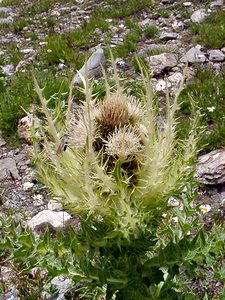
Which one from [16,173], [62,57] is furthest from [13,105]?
[62,57]

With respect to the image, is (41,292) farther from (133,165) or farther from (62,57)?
(62,57)

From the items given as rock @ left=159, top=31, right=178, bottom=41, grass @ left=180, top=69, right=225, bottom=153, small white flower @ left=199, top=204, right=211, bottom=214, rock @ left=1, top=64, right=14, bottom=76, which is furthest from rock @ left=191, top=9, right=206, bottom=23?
small white flower @ left=199, top=204, right=211, bottom=214

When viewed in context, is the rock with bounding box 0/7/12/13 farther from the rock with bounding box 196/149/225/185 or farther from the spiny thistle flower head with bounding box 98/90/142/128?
the spiny thistle flower head with bounding box 98/90/142/128

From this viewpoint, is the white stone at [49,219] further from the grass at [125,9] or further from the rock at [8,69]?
the grass at [125,9]

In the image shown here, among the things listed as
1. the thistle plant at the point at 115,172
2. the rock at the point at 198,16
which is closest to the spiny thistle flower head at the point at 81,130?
the thistle plant at the point at 115,172

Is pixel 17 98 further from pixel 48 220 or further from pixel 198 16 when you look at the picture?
pixel 198 16

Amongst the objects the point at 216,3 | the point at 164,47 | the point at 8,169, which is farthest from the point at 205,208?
the point at 216,3

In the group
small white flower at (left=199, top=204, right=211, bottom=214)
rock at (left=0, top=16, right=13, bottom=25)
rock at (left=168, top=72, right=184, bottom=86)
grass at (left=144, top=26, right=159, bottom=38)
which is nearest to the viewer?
small white flower at (left=199, top=204, right=211, bottom=214)
